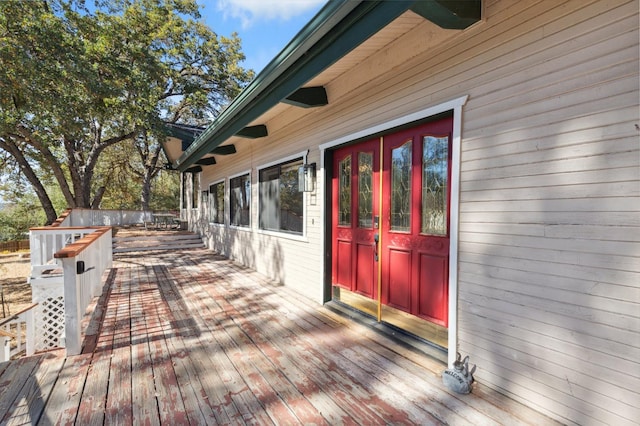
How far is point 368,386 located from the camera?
2119 millimetres

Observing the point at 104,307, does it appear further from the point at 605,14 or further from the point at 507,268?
the point at 605,14

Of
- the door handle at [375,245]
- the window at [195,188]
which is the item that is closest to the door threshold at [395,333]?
the door handle at [375,245]

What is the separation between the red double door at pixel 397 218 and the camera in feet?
8.26

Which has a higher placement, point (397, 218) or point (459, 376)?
point (397, 218)

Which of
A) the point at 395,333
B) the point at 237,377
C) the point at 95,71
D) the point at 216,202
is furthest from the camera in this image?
the point at 216,202

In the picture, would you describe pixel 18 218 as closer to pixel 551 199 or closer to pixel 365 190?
pixel 365 190

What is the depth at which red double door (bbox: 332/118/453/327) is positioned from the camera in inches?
99.1

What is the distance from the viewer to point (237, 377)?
2.25m

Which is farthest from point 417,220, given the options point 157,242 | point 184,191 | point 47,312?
point 184,191

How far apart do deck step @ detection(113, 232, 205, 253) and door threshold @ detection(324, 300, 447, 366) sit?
7.23 meters

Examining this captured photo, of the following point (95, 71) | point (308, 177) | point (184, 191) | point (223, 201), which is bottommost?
point (223, 201)

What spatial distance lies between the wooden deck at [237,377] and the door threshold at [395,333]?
2.6 inches

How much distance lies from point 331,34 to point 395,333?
2.70 m

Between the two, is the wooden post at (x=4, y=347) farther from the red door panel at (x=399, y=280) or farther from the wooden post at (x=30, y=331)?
the red door panel at (x=399, y=280)
